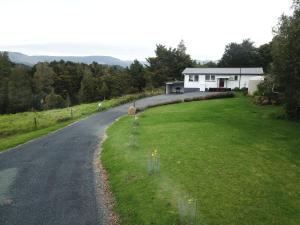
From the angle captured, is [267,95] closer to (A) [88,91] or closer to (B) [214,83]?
(B) [214,83]

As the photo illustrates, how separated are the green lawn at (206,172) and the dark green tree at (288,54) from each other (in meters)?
3.98

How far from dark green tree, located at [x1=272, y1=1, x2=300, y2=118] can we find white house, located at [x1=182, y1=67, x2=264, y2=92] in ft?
106

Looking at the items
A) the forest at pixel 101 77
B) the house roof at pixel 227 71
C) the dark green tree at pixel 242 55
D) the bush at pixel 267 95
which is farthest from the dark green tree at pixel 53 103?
the bush at pixel 267 95

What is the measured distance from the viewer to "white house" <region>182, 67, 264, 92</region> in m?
59.5

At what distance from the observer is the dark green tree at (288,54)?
76.1 ft

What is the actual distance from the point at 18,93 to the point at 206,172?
74847 mm

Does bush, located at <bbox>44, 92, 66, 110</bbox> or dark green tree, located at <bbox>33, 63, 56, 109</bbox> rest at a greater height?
dark green tree, located at <bbox>33, 63, 56, 109</bbox>

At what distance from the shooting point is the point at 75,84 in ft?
373

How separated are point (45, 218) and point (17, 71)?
80120 mm

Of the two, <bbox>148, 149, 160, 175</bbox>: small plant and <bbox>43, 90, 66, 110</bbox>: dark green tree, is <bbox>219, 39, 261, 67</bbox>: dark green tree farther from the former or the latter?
<bbox>148, 149, 160, 175</bbox>: small plant

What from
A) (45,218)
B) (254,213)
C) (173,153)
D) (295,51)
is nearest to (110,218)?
(45,218)

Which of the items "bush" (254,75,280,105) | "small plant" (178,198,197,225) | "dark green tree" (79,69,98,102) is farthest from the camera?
"dark green tree" (79,69,98,102)

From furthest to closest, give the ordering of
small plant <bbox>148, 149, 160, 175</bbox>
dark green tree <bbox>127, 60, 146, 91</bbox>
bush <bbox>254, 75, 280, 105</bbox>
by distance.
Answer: dark green tree <bbox>127, 60, 146, 91</bbox>
bush <bbox>254, 75, 280, 105</bbox>
small plant <bbox>148, 149, 160, 175</bbox>

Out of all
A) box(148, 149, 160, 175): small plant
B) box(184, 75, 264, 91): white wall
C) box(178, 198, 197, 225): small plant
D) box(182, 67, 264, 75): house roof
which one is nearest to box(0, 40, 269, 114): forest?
box(184, 75, 264, 91): white wall
